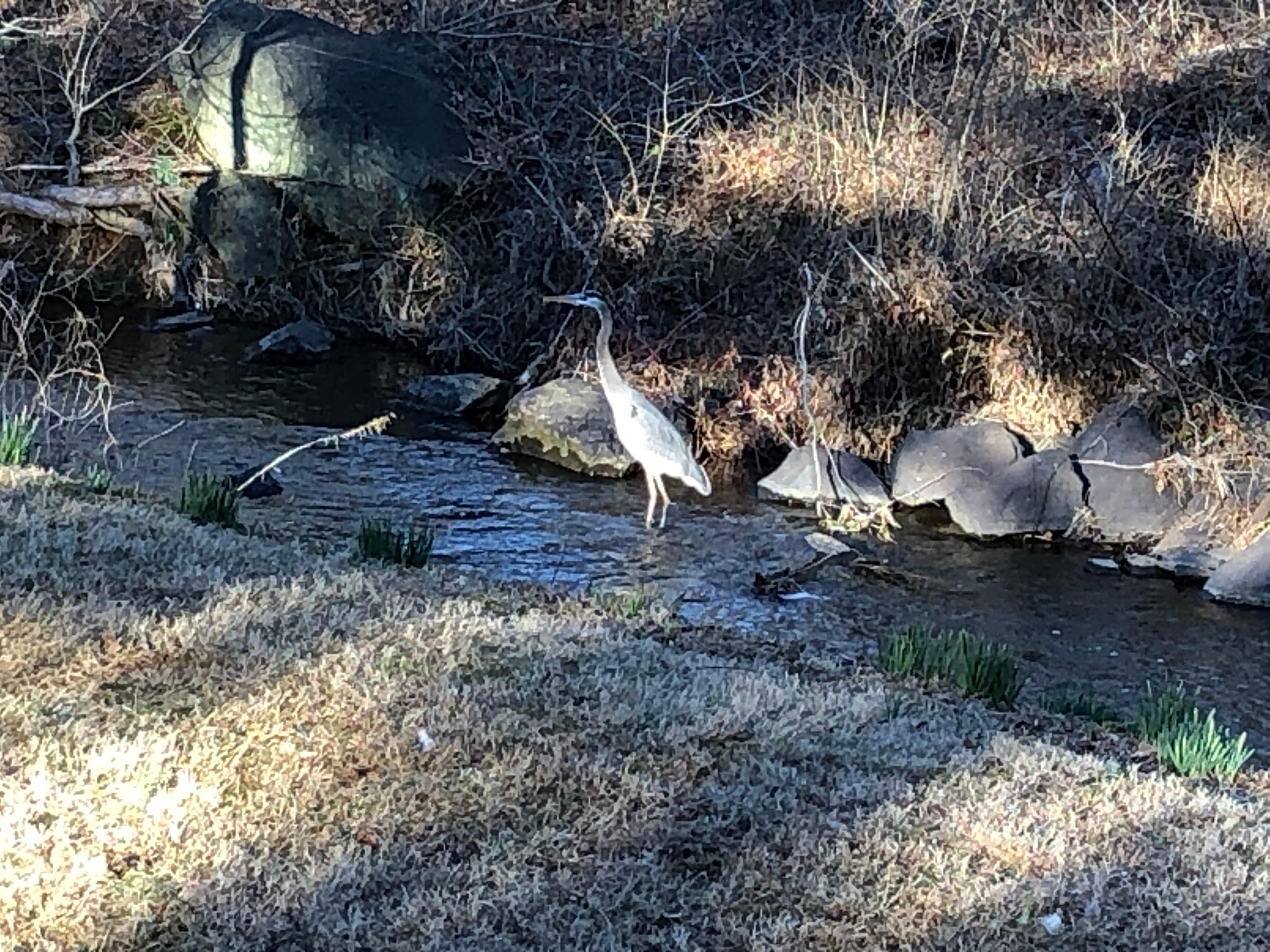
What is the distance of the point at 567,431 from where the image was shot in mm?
9797

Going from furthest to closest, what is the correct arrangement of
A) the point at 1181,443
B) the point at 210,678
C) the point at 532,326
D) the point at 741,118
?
1. the point at 741,118
2. the point at 532,326
3. the point at 1181,443
4. the point at 210,678

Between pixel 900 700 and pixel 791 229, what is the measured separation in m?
7.20

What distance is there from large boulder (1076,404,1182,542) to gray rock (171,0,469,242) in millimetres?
6093

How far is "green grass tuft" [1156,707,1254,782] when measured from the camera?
429 cm

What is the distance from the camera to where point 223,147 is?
13.3 metres

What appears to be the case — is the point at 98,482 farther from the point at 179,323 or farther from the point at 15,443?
the point at 179,323

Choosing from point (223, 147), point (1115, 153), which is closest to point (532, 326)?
point (223, 147)

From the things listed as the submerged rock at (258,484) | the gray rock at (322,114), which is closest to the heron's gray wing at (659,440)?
the submerged rock at (258,484)

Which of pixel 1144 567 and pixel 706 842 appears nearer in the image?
pixel 706 842

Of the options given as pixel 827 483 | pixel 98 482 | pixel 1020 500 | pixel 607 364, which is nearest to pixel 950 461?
pixel 1020 500

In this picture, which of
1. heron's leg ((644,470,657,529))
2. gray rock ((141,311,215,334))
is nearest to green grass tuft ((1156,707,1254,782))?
heron's leg ((644,470,657,529))

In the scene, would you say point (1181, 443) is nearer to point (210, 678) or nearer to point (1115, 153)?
point (1115, 153)

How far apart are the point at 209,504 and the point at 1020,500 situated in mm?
4874

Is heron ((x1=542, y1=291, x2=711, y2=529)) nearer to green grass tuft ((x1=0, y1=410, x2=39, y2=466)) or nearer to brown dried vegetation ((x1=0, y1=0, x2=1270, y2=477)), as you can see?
brown dried vegetation ((x1=0, y1=0, x2=1270, y2=477))
